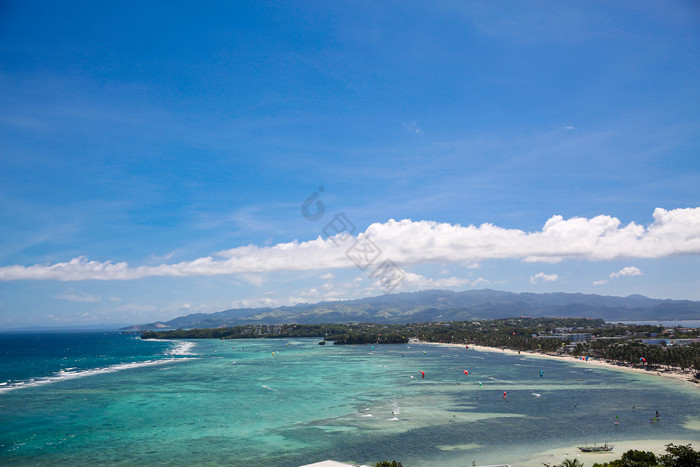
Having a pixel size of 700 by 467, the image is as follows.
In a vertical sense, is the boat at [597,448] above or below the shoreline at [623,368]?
above

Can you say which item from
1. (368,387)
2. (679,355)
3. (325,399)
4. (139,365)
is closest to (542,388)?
(368,387)

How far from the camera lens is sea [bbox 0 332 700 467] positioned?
45656mm

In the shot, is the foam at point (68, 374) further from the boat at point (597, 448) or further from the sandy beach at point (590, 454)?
the boat at point (597, 448)

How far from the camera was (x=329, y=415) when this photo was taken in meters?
61.1

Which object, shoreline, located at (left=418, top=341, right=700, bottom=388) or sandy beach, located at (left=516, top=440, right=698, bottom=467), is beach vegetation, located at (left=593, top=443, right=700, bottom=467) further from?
shoreline, located at (left=418, top=341, right=700, bottom=388)

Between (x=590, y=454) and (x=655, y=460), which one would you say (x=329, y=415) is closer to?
(x=590, y=454)

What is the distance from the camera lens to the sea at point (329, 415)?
4566 cm

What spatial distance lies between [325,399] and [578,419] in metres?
39.2

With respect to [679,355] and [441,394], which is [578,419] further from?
[679,355]

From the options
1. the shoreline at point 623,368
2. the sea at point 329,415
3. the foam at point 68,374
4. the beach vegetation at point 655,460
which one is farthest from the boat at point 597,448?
the foam at point 68,374

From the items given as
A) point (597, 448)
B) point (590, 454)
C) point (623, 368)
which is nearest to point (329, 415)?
point (590, 454)

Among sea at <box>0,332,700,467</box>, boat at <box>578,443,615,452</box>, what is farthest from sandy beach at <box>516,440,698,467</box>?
sea at <box>0,332,700,467</box>

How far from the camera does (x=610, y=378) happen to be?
3760 inches

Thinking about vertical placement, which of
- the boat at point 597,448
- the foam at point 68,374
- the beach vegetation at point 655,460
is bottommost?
the foam at point 68,374
